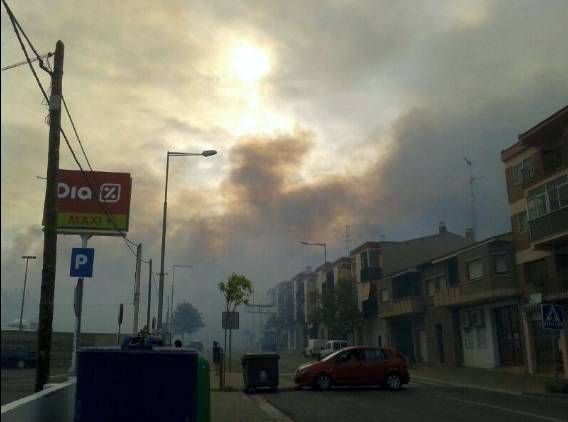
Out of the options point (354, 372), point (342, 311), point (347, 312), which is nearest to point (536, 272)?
point (354, 372)

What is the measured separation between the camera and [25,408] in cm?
611

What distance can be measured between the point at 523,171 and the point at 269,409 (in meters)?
A: 24.0

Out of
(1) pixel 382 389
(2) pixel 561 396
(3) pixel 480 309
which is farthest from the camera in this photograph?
(3) pixel 480 309

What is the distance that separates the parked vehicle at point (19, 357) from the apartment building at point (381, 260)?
31060mm

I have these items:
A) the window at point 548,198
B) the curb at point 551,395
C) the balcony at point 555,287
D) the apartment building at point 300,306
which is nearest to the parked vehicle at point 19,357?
the curb at point 551,395

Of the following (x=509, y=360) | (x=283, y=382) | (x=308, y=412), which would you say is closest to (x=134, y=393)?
(x=308, y=412)

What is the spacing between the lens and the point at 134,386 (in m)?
6.73

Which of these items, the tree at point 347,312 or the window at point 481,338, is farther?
the tree at point 347,312

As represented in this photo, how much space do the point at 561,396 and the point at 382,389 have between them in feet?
20.5

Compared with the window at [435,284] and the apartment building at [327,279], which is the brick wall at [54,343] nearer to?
the window at [435,284]

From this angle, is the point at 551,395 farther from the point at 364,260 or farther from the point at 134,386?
the point at 364,260

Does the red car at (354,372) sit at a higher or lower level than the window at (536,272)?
lower

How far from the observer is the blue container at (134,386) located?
6.66 meters

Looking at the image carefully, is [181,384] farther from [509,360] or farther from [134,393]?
[509,360]
